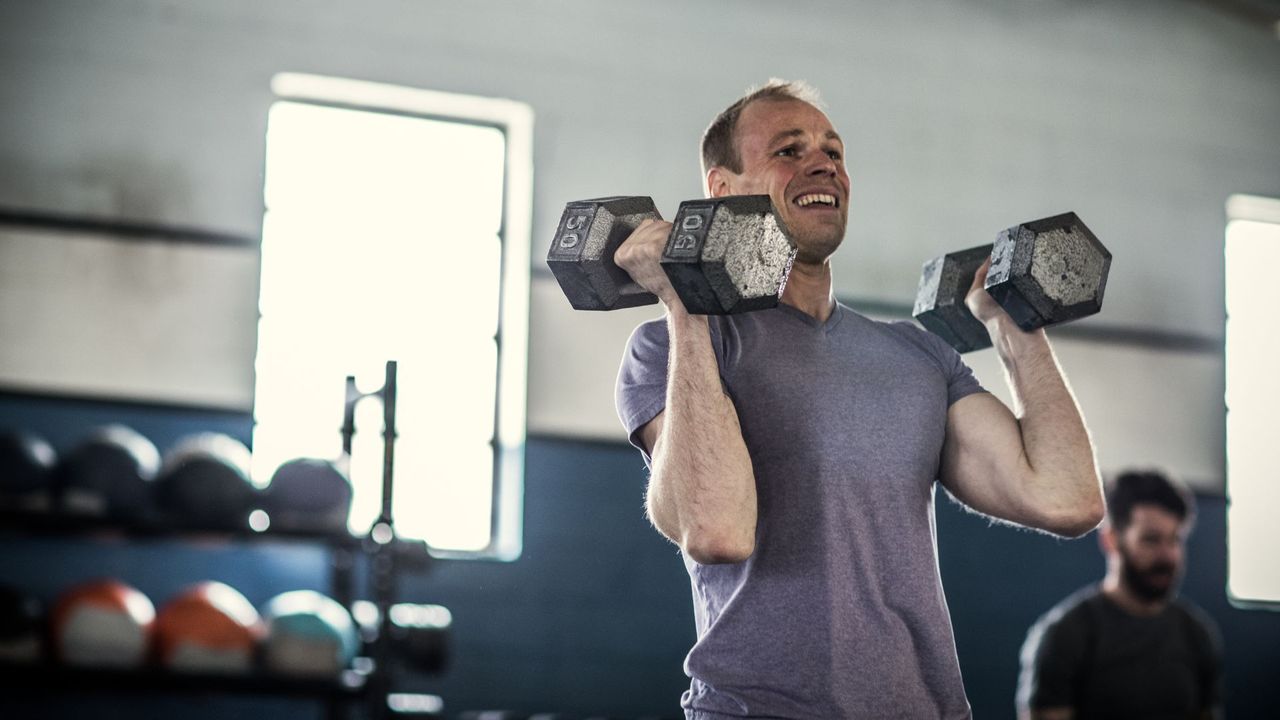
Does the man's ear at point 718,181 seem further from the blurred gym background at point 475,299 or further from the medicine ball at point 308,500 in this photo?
the medicine ball at point 308,500

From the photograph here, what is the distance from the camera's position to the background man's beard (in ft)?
13.5

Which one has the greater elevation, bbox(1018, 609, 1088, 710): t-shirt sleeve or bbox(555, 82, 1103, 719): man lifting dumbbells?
bbox(555, 82, 1103, 719): man lifting dumbbells

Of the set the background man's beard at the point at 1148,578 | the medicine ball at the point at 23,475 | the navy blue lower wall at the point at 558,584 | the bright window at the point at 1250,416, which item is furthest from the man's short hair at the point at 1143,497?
the medicine ball at the point at 23,475

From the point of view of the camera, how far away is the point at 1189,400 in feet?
18.5

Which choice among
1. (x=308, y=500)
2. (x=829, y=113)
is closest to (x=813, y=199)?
(x=308, y=500)

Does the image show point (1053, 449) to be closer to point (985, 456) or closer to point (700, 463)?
point (985, 456)

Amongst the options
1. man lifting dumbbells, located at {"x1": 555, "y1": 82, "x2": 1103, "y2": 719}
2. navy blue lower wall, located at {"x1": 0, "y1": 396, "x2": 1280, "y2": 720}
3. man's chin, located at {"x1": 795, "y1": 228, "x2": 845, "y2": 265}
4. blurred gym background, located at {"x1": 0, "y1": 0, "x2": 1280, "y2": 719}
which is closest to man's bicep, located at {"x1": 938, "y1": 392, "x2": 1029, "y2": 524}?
man lifting dumbbells, located at {"x1": 555, "y1": 82, "x2": 1103, "y2": 719}

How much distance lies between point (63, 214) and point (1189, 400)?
4.30 m

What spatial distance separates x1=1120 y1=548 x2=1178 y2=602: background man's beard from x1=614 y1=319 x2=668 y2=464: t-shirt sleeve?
8.92 ft

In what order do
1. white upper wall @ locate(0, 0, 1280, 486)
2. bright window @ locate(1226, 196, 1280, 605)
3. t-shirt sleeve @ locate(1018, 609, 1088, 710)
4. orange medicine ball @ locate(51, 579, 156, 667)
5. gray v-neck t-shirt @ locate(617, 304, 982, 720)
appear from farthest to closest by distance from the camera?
1. bright window @ locate(1226, 196, 1280, 605)
2. white upper wall @ locate(0, 0, 1280, 486)
3. t-shirt sleeve @ locate(1018, 609, 1088, 710)
4. orange medicine ball @ locate(51, 579, 156, 667)
5. gray v-neck t-shirt @ locate(617, 304, 982, 720)

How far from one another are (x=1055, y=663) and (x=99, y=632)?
263 cm

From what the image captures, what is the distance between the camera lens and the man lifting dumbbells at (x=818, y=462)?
1.63m

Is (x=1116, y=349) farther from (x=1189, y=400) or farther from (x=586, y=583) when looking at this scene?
(x=586, y=583)

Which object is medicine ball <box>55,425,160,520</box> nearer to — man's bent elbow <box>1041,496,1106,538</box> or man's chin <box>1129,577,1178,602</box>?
man's bent elbow <box>1041,496,1106,538</box>
